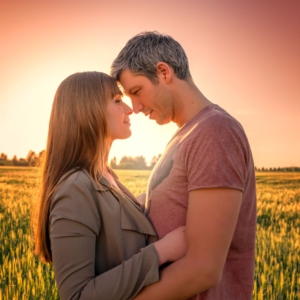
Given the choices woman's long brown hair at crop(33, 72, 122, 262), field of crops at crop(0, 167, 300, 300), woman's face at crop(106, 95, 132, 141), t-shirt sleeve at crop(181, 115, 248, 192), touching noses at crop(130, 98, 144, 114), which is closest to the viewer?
t-shirt sleeve at crop(181, 115, 248, 192)

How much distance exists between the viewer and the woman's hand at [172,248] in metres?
2.16

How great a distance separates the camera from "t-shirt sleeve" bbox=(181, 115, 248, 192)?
2084 mm

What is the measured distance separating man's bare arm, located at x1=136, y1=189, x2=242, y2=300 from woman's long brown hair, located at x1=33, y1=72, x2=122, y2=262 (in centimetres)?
57

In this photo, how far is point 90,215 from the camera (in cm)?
218

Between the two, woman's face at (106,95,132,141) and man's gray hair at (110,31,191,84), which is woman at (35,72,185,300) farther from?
man's gray hair at (110,31,191,84)

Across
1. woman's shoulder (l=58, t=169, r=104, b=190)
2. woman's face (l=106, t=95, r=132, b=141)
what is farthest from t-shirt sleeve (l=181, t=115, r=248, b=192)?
woman's face (l=106, t=95, r=132, b=141)

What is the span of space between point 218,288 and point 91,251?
0.65 m

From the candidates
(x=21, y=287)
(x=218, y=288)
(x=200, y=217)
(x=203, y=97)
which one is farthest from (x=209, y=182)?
(x=21, y=287)

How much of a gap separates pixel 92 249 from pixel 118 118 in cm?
83

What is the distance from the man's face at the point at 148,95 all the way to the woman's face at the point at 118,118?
0.10 meters

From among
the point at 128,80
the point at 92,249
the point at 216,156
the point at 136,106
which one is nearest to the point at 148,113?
the point at 136,106

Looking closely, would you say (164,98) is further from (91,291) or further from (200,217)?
(91,291)

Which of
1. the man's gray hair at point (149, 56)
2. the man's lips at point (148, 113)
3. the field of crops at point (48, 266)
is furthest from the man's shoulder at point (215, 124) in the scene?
the field of crops at point (48, 266)

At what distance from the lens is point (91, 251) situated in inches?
85.0
